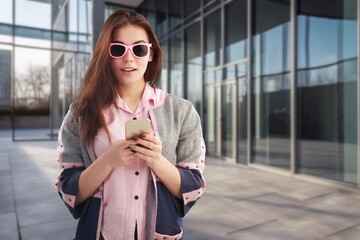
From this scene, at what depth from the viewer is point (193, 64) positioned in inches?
406

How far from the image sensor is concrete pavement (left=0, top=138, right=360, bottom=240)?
338cm

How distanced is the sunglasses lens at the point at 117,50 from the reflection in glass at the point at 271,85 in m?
6.15

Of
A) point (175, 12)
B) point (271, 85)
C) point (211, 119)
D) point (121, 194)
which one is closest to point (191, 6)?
point (175, 12)

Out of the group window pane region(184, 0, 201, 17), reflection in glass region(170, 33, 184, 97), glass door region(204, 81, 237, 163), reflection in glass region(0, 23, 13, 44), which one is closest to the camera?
glass door region(204, 81, 237, 163)

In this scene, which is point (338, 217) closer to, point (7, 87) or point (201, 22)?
point (201, 22)

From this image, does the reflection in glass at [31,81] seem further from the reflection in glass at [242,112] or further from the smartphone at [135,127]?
the smartphone at [135,127]

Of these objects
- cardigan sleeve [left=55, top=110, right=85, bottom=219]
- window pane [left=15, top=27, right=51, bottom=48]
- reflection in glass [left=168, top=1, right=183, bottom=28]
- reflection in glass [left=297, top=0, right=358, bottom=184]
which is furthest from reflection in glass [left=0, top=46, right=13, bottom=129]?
cardigan sleeve [left=55, top=110, right=85, bottom=219]

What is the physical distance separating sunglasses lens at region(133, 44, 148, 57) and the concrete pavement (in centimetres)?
264

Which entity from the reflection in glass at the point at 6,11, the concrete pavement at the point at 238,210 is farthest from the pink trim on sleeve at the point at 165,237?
the reflection in glass at the point at 6,11

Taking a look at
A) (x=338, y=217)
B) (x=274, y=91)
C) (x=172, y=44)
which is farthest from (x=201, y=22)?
(x=338, y=217)

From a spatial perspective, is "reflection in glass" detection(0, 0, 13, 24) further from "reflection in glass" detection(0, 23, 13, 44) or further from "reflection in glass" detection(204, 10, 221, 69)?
"reflection in glass" detection(204, 10, 221, 69)

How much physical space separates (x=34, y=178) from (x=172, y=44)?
7.37 metres

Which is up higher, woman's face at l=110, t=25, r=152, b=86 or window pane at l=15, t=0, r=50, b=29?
window pane at l=15, t=0, r=50, b=29

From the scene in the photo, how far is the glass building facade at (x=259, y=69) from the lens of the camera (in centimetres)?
559
